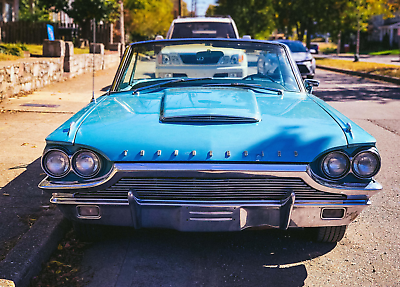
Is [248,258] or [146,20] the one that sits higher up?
[146,20]

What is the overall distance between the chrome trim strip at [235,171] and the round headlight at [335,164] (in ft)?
0.21

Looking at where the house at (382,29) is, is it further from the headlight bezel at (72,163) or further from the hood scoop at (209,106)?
the headlight bezel at (72,163)

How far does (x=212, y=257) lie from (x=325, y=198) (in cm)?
96

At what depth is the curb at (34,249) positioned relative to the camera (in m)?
2.81

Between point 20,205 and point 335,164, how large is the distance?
272 centimetres

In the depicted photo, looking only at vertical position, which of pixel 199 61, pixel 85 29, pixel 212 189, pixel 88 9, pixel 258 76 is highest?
pixel 88 9

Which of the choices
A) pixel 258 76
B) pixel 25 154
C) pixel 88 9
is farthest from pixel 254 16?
pixel 258 76

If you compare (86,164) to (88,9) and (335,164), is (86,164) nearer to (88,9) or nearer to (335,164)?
(335,164)

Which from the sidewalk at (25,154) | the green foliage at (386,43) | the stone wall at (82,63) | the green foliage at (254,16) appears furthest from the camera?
the green foliage at (386,43)

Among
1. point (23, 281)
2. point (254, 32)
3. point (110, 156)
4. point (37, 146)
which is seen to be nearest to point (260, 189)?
point (110, 156)

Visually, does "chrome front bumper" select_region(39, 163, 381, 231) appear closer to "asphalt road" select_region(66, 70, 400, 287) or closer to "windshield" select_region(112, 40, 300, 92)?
"asphalt road" select_region(66, 70, 400, 287)

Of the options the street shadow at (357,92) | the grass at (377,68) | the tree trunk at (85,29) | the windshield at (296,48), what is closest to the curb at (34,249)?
the street shadow at (357,92)

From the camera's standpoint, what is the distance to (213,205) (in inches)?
109

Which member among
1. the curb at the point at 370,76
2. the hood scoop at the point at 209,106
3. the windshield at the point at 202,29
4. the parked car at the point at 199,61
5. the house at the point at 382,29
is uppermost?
the house at the point at 382,29
